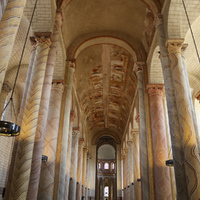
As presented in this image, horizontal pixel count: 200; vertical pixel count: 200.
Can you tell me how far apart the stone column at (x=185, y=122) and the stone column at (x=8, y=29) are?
4.07m

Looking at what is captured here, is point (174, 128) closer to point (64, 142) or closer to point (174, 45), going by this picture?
point (174, 45)

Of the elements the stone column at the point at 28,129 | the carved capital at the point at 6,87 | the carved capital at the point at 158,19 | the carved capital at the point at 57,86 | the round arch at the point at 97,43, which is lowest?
the stone column at the point at 28,129

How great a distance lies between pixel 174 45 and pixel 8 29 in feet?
15.5

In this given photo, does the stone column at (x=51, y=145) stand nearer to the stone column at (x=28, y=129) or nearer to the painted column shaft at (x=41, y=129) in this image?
the painted column shaft at (x=41, y=129)

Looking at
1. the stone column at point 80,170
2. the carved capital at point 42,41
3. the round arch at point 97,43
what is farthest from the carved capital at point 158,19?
the stone column at point 80,170

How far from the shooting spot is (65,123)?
846cm

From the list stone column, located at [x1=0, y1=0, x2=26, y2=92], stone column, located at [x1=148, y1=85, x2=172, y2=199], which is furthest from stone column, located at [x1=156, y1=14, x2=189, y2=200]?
stone column, located at [x1=0, y1=0, x2=26, y2=92]

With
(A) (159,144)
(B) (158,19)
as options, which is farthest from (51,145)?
(B) (158,19)

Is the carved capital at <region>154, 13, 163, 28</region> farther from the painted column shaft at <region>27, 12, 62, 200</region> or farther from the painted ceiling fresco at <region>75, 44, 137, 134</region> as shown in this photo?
the painted ceiling fresco at <region>75, 44, 137, 134</region>

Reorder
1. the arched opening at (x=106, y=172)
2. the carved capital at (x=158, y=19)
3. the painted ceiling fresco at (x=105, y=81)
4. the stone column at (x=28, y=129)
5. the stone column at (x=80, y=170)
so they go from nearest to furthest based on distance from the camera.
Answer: the stone column at (x=28, y=129) < the carved capital at (x=158, y=19) < the painted ceiling fresco at (x=105, y=81) < the stone column at (x=80, y=170) < the arched opening at (x=106, y=172)

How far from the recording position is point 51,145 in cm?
730

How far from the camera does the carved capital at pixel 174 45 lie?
6.14 meters

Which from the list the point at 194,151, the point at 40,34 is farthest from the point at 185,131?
the point at 40,34

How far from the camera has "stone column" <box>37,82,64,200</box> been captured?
6273mm
